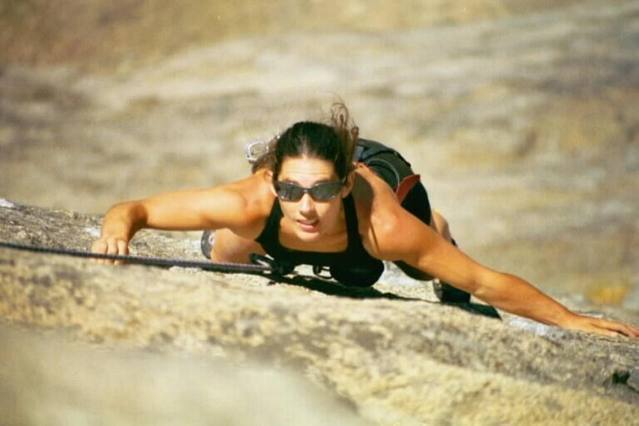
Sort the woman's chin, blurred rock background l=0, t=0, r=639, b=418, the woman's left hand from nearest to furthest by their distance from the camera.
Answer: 1. the woman's chin
2. the woman's left hand
3. blurred rock background l=0, t=0, r=639, b=418

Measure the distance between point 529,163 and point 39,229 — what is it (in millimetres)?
7621

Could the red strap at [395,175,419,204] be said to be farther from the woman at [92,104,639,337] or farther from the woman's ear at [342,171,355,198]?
the woman's ear at [342,171,355,198]

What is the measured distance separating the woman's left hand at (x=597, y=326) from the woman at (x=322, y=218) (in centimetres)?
9

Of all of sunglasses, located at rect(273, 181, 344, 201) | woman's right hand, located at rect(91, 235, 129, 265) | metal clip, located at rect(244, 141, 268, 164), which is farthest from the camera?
metal clip, located at rect(244, 141, 268, 164)

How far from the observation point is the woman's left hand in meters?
Answer: 3.51

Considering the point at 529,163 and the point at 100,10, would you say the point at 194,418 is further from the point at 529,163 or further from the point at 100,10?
the point at 100,10

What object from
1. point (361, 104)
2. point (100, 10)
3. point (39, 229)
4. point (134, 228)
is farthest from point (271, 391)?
point (100, 10)

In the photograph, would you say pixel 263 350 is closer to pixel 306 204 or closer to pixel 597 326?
pixel 306 204

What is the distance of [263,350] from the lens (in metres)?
2.54

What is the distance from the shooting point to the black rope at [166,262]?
2719mm

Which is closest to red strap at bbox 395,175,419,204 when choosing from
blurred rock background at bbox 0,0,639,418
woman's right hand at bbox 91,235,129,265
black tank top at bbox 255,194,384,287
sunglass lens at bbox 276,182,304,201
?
black tank top at bbox 255,194,384,287

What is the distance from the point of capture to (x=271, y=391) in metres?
2.48

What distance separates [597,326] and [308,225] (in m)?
1.11

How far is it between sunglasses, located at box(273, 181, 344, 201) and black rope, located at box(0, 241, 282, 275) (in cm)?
38
